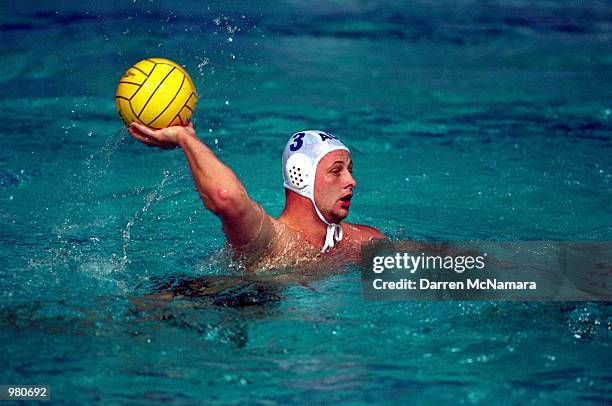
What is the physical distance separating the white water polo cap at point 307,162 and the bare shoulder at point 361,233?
227 millimetres

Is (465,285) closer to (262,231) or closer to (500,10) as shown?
(262,231)

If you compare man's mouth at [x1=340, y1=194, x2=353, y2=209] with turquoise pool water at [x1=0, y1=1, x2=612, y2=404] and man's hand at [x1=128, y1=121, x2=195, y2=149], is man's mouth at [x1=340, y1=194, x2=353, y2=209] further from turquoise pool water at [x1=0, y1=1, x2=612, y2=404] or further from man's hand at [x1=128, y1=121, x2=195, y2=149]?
man's hand at [x1=128, y1=121, x2=195, y2=149]

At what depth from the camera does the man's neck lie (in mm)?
3934

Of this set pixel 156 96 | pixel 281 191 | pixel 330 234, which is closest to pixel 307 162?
pixel 330 234

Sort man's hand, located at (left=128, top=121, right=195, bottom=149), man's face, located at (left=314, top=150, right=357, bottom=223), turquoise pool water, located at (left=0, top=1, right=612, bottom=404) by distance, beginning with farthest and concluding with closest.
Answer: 1. man's face, located at (left=314, top=150, right=357, bottom=223)
2. man's hand, located at (left=128, top=121, right=195, bottom=149)
3. turquoise pool water, located at (left=0, top=1, right=612, bottom=404)

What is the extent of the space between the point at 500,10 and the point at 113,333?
6.88 m

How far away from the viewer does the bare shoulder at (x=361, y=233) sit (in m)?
4.24

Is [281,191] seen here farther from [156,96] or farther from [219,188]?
[219,188]

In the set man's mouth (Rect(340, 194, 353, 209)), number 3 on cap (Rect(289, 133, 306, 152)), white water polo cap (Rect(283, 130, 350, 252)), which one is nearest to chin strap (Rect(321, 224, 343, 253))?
white water polo cap (Rect(283, 130, 350, 252))

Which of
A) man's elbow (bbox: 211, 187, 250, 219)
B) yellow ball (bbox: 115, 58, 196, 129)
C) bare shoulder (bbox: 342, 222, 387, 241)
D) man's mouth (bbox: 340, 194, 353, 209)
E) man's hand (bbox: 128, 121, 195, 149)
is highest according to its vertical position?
yellow ball (bbox: 115, 58, 196, 129)

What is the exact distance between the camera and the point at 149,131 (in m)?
3.54

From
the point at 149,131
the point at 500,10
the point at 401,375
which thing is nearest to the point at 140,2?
the point at 500,10

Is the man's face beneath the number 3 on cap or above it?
beneath

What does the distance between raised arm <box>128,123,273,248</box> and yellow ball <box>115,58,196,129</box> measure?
7 centimetres
